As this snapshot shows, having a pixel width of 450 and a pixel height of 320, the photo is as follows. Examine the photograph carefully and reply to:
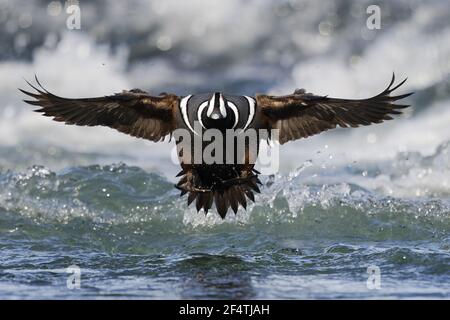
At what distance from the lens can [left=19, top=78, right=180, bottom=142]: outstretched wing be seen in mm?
9422

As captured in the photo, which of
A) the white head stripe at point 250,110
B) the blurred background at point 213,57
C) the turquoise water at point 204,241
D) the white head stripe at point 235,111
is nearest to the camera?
the turquoise water at point 204,241

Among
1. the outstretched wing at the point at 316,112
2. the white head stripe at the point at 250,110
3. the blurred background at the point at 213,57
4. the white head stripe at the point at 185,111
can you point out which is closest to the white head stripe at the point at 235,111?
the white head stripe at the point at 250,110

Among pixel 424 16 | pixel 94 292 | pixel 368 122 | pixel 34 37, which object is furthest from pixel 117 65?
pixel 94 292

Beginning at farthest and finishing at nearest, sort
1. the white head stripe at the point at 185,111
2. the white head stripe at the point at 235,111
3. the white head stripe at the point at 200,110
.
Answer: the white head stripe at the point at 185,111 → the white head stripe at the point at 235,111 → the white head stripe at the point at 200,110

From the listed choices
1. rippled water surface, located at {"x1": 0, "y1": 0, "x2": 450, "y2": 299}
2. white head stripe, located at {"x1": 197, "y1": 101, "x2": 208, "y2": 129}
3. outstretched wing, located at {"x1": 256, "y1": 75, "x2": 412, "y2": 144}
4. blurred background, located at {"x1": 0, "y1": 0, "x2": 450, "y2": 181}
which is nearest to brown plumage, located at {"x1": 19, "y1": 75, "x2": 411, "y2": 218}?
outstretched wing, located at {"x1": 256, "y1": 75, "x2": 412, "y2": 144}

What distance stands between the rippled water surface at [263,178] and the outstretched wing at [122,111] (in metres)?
1.27

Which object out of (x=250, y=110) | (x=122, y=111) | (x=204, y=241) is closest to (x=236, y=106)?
(x=250, y=110)

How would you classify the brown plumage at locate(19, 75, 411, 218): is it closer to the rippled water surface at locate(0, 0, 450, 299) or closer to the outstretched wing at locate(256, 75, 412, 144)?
the outstretched wing at locate(256, 75, 412, 144)

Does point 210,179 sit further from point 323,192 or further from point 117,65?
point 117,65

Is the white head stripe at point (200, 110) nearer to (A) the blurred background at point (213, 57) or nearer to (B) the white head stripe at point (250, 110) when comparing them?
(B) the white head stripe at point (250, 110)

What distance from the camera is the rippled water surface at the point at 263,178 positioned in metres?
8.98

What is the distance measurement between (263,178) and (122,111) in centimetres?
440

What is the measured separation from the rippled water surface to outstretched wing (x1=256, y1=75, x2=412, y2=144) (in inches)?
48.6
